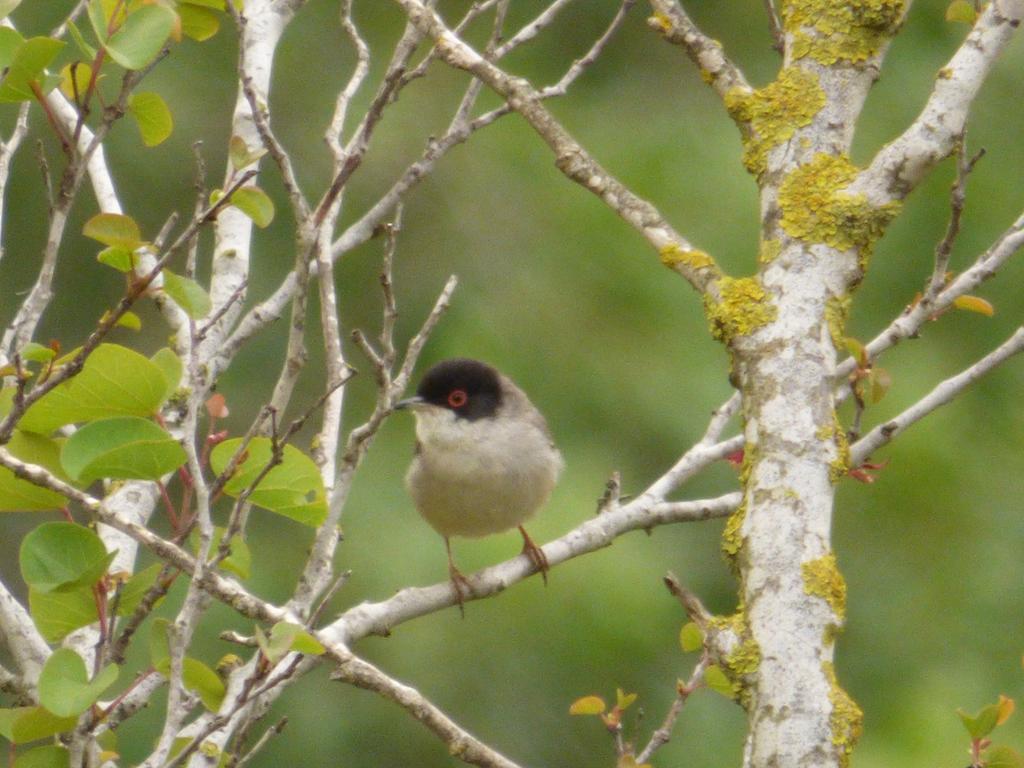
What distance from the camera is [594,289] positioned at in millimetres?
8906

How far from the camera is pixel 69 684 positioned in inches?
90.1

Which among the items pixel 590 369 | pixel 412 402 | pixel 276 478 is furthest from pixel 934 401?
pixel 590 369

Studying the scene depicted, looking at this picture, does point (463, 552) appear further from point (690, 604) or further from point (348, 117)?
point (690, 604)

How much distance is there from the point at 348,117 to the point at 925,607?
457 cm

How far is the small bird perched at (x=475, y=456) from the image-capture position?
16.4ft

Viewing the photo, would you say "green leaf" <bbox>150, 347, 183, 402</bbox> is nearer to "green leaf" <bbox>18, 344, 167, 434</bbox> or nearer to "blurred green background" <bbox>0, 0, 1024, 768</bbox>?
"green leaf" <bbox>18, 344, 167, 434</bbox>

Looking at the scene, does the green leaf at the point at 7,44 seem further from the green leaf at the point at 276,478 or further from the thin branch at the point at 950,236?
the thin branch at the point at 950,236

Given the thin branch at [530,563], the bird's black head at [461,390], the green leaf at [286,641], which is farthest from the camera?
the bird's black head at [461,390]

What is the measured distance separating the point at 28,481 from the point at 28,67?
0.65m

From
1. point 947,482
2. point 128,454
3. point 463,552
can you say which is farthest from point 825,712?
point 947,482

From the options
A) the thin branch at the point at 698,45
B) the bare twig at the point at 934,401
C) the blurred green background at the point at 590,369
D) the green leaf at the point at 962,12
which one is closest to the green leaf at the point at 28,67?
the thin branch at the point at 698,45

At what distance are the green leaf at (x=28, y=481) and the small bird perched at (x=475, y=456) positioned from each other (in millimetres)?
2466

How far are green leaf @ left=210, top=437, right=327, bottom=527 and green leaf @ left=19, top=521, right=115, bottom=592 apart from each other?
238mm

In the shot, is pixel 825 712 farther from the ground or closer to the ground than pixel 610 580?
closer to the ground
